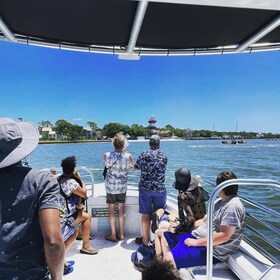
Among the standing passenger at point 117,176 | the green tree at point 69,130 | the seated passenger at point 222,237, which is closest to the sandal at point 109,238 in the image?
the standing passenger at point 117,176

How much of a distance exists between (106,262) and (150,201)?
0.83m

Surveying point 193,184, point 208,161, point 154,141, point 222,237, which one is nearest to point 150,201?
point 154,141

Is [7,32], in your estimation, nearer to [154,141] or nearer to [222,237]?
[154,141]

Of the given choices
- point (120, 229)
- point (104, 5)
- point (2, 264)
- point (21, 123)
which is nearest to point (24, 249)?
point (2, 264)

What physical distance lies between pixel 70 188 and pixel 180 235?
1.15 meters

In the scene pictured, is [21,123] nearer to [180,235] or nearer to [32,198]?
[32,198]

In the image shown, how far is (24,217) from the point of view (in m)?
0.86

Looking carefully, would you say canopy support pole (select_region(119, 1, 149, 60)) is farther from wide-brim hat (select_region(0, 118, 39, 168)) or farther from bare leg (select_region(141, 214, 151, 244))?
bare leg (select_region(141, 214, 151, 244))

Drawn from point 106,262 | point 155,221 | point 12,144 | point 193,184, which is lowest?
point 106,262

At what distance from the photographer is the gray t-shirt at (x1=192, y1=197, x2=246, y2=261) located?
5.95 feet

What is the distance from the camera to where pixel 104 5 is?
1.93 metres

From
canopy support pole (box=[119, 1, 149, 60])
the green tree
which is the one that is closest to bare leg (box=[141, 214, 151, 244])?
canopy support pole (box=[119, 1, 149, 60])

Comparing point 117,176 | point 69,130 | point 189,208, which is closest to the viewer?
point 189,208

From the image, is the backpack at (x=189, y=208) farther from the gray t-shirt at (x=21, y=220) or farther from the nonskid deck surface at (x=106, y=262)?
the gray t-shirt at (x=21, y=220)
